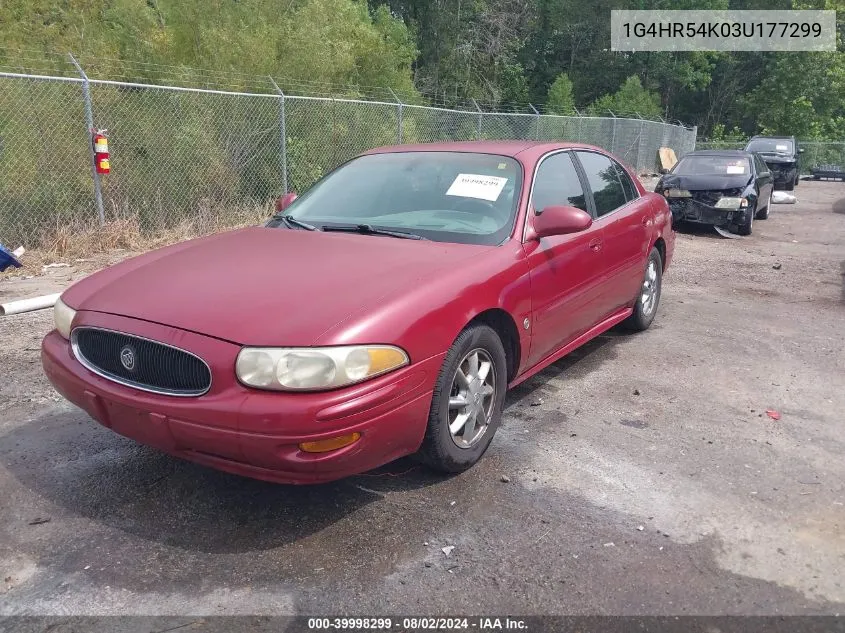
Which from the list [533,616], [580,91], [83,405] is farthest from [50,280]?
[580,91]

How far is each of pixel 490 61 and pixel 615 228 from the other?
36118 mm

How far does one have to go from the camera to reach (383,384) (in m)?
2.68

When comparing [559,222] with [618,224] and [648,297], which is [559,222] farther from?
[648,297]

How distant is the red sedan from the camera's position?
101 inches

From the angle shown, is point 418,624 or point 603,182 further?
point 603,182

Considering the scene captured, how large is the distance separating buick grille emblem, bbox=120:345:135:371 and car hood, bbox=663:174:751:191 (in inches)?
404

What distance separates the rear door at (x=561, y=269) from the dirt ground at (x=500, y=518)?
1.53ft

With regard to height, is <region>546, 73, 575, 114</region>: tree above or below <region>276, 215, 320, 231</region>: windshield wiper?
above

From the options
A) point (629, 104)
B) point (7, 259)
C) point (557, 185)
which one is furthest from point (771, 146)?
point (7, 259)

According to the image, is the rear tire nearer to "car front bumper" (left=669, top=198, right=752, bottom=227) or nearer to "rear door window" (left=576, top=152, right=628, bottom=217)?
"car front bumper" (left=669, top=198, right=752, bottom=227)

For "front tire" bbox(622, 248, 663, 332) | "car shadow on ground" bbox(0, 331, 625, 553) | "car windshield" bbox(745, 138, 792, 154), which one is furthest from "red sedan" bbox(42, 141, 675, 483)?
"car windshield" bbox(745, 138, 792, 154)

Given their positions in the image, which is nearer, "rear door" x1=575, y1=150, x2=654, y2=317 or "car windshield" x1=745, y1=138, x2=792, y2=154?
"rear door" x1=575, y1=150, x2=654, y2=317

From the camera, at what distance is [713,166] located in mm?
11852

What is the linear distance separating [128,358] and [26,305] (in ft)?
12.3
